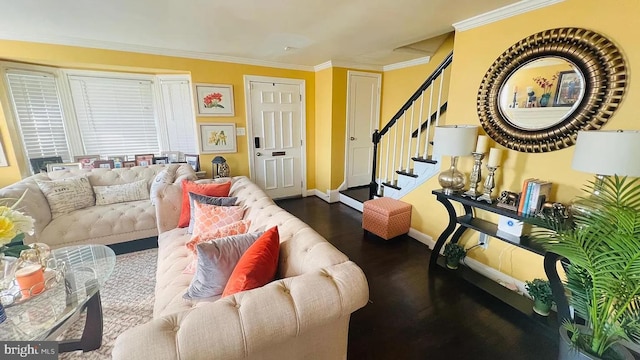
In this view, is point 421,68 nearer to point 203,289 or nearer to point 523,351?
point 523,351

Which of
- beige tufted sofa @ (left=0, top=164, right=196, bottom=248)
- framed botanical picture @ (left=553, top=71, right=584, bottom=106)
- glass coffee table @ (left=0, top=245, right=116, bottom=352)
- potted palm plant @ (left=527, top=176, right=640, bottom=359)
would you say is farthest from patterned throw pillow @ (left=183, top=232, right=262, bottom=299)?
framed botanical picture @ (left=553, top=71, right=584, bottom=106)

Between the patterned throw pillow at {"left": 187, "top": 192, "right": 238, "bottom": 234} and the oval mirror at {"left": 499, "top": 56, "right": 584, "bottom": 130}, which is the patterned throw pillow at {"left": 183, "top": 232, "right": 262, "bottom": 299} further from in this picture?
the oval mirror at {"left": 499, "top": 56, "right": 584, "bottom": 130}

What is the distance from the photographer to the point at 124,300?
201 centimetres

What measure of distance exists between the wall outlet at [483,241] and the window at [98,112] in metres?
3.93

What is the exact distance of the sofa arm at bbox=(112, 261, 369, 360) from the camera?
75cm

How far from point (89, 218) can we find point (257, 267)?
2400mm

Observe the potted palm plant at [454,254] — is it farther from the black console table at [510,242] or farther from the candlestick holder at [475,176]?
the candlestick holder at [475,176]

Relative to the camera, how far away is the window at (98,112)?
3.08m

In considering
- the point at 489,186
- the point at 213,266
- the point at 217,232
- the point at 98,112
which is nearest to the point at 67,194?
the point at 98,112

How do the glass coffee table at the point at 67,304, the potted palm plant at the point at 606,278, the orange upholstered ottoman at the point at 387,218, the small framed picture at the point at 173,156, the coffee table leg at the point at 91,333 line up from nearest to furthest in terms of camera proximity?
1. the potted palm plant at the point at 606,278
2. the glass coffee table at the point at 67,304
3. the coffee table leg at the point at 91,333
4. the orange upholstered ottoman at the point at 387,218
5. the small framed picture at the point at 173,156

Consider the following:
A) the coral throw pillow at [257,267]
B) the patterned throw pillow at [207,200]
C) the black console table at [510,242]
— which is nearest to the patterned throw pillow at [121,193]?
the patterned throw pillow at [207,200]

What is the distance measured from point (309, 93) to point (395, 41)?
185cm

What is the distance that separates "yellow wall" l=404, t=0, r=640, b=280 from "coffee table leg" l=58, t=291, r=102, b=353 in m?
2.95

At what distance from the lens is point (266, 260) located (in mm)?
1211
